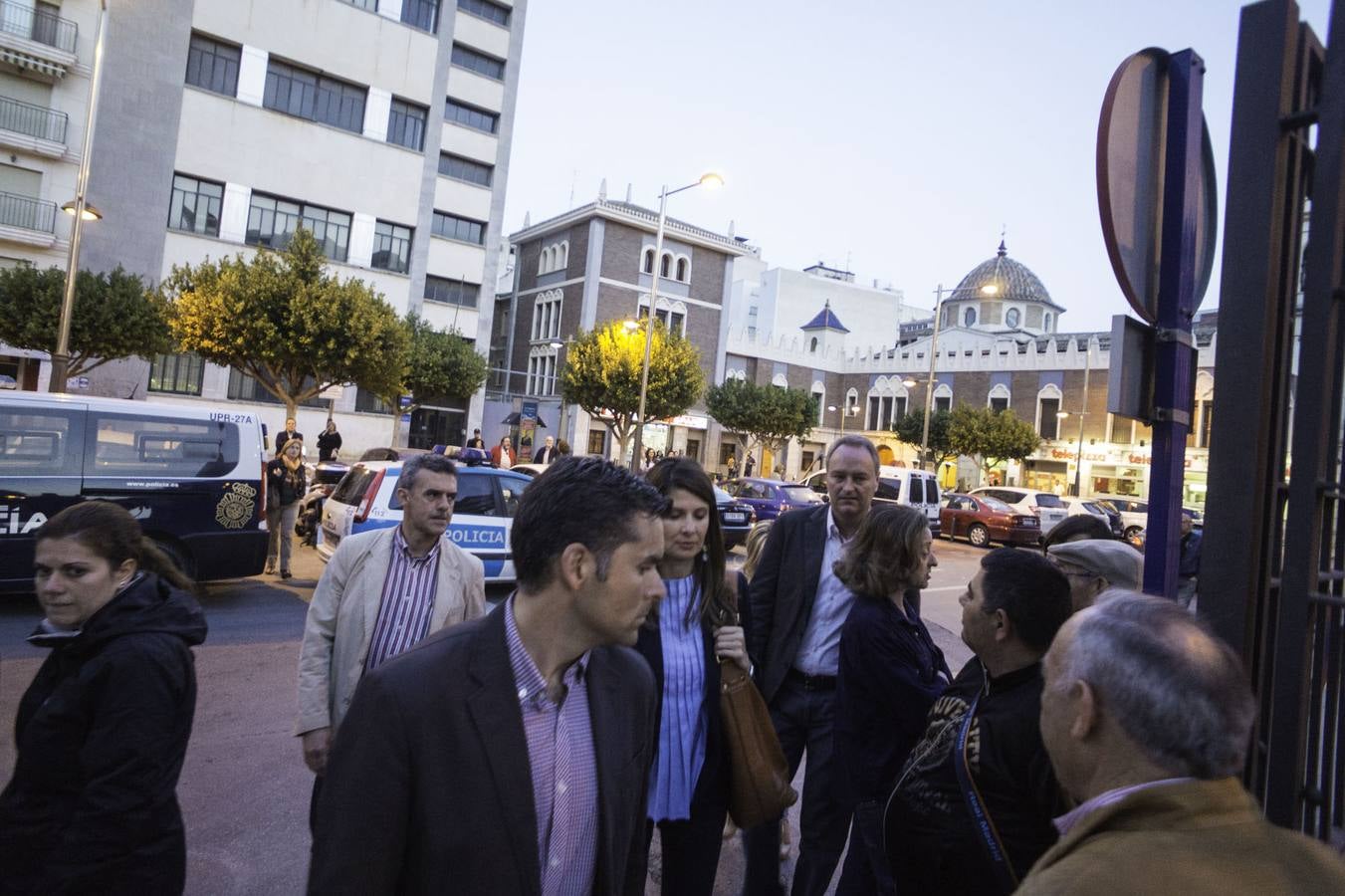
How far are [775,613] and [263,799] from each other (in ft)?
9.61

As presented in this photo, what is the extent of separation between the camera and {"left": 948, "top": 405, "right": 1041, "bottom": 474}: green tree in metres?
38.1

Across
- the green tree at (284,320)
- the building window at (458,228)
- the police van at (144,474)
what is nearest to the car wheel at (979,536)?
the green tree at (284,320)

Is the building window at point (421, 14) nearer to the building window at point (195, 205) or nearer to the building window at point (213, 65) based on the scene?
the building window at point (213, 65)

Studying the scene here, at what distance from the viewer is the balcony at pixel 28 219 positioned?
23.5 m

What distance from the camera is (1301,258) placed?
235cm

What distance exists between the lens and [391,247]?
30.6 meters

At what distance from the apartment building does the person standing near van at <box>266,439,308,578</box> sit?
16.3 m

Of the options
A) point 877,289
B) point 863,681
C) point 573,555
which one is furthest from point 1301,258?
point 877,289

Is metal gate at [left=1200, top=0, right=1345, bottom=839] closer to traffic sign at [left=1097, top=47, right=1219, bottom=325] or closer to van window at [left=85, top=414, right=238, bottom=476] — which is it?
traffic sign at [left=1097, top=47, right=1219, bottom=325]

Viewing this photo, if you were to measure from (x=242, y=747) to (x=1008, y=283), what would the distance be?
66.2m

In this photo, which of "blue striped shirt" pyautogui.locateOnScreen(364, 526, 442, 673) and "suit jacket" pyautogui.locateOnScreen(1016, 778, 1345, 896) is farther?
"blue striped shirt" pyautogui.locateOnScreen(364, 526, 442, 673)

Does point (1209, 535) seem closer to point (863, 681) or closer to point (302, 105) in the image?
point (863, 681)

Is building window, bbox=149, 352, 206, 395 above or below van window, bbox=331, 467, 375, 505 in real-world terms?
above

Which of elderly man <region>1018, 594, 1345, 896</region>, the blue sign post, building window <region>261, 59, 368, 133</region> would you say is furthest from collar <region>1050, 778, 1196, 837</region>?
building window <region>261, 59, 368, 133</region>
